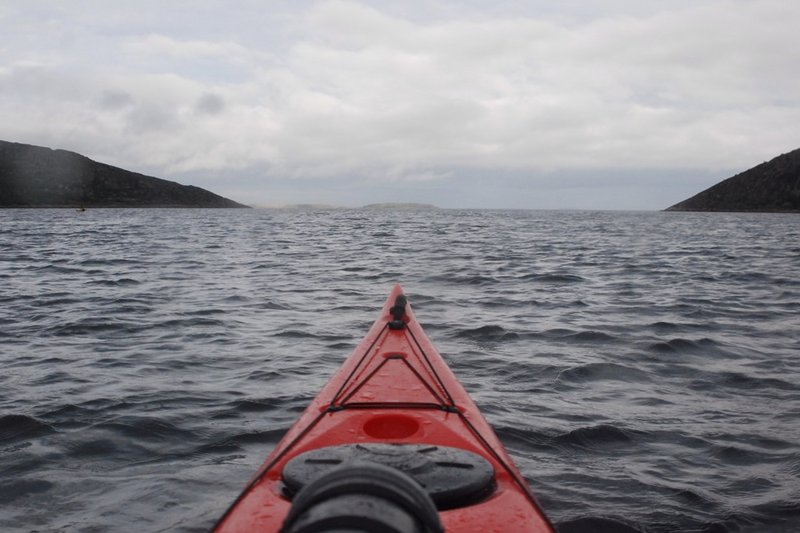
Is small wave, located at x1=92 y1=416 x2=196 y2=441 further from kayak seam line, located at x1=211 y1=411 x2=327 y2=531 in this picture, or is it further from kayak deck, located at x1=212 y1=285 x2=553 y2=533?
kayak seam line, located at x1=211 y1=411 x2=327 y2=531

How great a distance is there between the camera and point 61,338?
8.41m

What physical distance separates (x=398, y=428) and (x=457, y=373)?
12.3ft

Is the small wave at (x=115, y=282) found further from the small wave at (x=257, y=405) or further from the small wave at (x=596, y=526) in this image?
the small wave at (x=596, y=526)

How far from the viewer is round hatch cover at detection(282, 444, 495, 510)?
258 centimetres

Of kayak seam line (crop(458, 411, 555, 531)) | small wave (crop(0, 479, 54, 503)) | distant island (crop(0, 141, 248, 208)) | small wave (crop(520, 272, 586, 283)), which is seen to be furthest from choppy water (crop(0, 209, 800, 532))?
distant island (crop(0, 141, 248, 208))

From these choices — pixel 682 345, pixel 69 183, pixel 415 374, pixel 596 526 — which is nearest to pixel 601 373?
pixel 682 345

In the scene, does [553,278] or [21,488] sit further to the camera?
[553,278]

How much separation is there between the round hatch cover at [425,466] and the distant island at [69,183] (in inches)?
4486

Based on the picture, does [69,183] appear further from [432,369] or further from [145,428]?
[432,369]

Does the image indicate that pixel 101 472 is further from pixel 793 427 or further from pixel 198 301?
pixel 198 301

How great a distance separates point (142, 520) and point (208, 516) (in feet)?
1.28

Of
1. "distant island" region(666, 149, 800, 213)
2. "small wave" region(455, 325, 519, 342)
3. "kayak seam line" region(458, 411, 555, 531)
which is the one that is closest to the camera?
"kayak seam line" region(458, 411, 555, 531)

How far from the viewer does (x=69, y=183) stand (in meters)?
113

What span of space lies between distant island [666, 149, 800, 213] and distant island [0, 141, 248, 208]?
4018 inches
